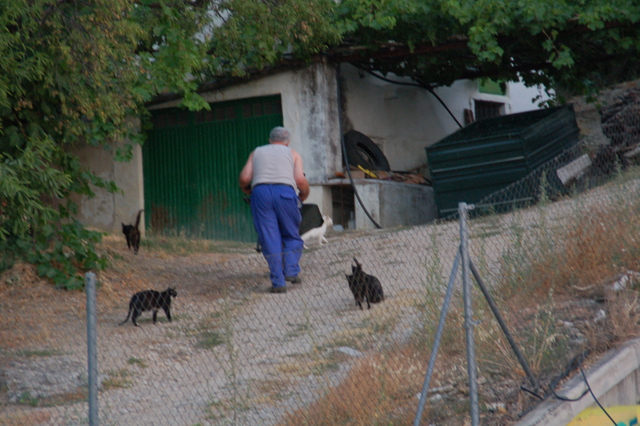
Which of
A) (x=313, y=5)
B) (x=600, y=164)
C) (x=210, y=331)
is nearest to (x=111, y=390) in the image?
(x=210, y=331)

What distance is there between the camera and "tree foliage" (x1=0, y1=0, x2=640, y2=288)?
6.01 meters

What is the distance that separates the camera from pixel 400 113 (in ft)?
47.3

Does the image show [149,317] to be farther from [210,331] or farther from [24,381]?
[24,381]

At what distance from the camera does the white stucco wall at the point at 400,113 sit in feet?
43.9

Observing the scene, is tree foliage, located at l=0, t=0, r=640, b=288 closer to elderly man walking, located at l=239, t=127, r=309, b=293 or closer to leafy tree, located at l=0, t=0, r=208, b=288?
leafy tree, located at l=0, t=0, r=208, b=288

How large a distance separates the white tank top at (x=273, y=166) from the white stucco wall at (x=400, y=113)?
5.43 meters

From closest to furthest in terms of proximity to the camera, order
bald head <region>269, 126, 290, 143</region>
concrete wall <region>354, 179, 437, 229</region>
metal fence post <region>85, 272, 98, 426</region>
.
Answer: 1. metal fence post <region>85, 272, 98, 426</region>
2. bald head <region>269, 126, 290, 143</region>
3. concrete wall <region>354, 179, 437, 229</region>

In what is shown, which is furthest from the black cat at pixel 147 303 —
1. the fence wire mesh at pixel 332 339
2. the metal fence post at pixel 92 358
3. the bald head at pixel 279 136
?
the metal fence post at pixel 92 358

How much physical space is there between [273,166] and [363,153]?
18.3 ft

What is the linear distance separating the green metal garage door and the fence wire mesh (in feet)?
13.5

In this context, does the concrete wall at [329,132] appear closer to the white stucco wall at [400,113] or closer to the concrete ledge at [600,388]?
the white stucco wall at [400,113]

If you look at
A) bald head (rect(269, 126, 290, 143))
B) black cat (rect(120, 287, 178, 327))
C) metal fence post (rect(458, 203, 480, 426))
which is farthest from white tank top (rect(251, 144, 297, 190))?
metal fence post (rect(458, 203, 480, 426))

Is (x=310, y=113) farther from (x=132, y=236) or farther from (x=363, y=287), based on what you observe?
(x=363, y=287)

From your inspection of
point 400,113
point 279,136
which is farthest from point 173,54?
point 400,113
